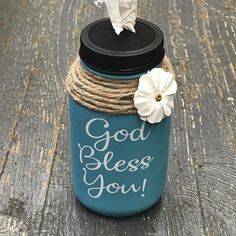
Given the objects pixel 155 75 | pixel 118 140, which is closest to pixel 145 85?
pixel 155 75

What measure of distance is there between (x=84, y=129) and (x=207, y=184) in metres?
0.39

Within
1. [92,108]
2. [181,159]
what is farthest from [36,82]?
[92,108]

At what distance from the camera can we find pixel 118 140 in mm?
1111

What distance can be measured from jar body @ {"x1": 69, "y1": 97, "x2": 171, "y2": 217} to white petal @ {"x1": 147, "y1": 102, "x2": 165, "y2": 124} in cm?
2

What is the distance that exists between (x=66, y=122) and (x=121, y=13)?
1.75ft

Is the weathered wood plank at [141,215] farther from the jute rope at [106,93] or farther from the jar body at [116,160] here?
the jute rope at [106,93]

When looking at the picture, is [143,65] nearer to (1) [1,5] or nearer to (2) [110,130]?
(2) [110,130]

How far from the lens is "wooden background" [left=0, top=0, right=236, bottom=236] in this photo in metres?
1.26

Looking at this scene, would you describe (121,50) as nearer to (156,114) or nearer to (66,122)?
(156,114)

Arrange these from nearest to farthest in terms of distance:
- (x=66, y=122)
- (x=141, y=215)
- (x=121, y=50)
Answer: (x=121, y=50) < (x=141, y=215) < (x=66, y=122)

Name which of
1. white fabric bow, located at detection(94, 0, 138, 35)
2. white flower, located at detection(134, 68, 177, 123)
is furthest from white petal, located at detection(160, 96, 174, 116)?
white fabric bow, located at detection(94, 0, 138, 35)

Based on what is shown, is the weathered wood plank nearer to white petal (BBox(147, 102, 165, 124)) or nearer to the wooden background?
the wooden background

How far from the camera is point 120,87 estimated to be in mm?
1070

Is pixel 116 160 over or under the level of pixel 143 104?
under
